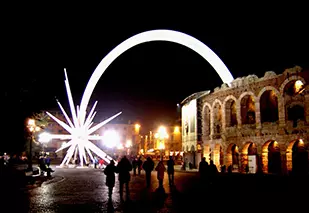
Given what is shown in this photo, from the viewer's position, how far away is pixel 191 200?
1617 cm

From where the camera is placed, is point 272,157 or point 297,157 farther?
point 272,157

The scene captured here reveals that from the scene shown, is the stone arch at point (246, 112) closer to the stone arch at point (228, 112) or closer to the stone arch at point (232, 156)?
the stone arch at point (228, 112)

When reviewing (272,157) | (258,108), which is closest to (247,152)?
(272,157)

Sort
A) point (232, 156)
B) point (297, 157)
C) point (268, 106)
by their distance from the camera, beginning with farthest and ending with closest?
point (232, 156) → point (268, 106) → point (297, 157)

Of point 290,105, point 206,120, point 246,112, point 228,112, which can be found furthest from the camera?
point 206,120

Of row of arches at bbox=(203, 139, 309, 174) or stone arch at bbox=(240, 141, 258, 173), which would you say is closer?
row of arches at bbox=(203, 139, 309, 174)

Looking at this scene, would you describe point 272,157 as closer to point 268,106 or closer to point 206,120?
point 268,106

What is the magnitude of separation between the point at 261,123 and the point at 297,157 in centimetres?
508

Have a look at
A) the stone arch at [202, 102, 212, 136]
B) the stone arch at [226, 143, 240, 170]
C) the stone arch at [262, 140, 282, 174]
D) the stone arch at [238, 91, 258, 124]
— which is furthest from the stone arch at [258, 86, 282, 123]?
the stone arch at [202, 102, 212, 136]

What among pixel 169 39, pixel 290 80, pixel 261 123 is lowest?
pixel 261 123

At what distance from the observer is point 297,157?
35812mm

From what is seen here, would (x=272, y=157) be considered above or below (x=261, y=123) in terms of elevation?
below

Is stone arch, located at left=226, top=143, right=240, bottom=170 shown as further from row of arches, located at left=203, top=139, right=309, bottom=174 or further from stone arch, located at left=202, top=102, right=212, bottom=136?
stone arch, located at left=202, top=102, right=212, bottom=136

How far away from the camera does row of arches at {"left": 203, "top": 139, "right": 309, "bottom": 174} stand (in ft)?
114
